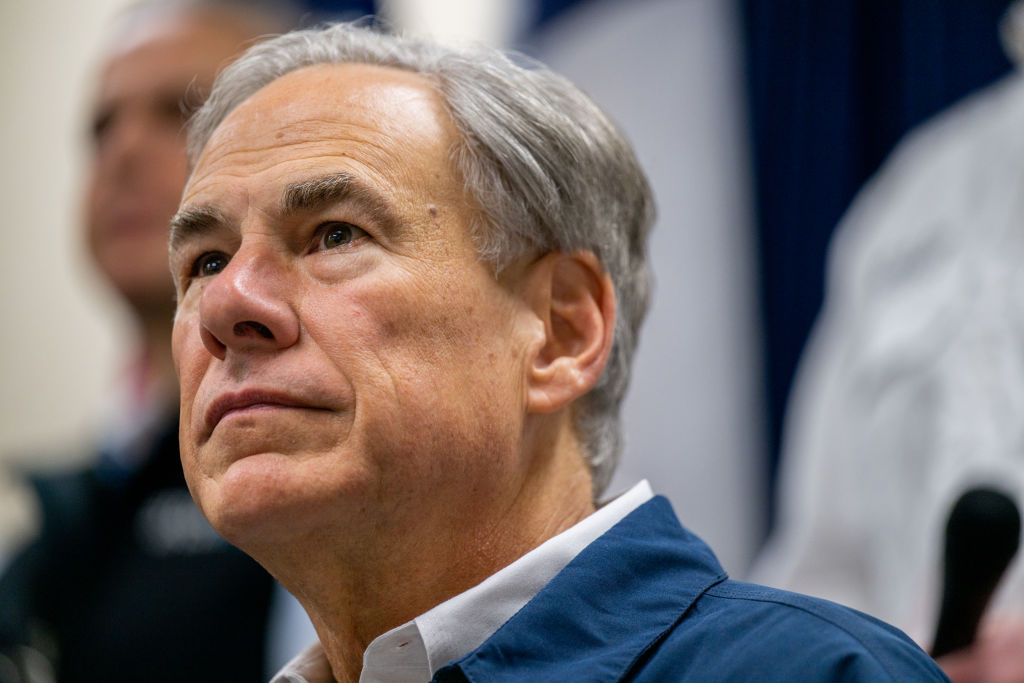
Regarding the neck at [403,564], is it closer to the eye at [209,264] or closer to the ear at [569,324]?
the ear at [569,324]

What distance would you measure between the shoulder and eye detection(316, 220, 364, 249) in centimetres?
61

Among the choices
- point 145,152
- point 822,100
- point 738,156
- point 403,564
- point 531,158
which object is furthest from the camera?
point 145,152

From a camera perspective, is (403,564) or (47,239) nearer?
(403,564)

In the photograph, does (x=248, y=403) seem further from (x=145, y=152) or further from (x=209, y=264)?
(x=145, y=152)

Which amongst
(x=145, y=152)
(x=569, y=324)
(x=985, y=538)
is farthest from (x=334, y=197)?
(x=145, y=152)

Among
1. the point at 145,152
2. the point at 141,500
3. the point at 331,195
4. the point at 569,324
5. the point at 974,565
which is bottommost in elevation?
the point at 141,500

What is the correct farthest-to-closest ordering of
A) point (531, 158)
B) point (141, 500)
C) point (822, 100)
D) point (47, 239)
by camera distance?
point (47, 239) → point (141, 500) → point (822, 100) → point (531, 158)

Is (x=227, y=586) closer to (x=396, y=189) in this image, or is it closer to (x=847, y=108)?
(x=396, y=189)

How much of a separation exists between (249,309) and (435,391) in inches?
9.3

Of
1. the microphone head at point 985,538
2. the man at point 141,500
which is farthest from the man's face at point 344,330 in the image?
the microphone head at point 985,538

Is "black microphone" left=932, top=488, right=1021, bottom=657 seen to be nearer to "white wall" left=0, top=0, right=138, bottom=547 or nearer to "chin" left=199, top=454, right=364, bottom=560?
"chin" left=199, top=454, right=364, bottom=560

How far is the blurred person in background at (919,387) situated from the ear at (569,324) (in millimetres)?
728

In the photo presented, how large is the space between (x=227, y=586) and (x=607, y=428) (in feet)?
4.50

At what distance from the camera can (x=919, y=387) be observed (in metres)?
2.20
